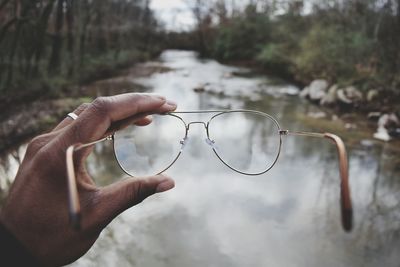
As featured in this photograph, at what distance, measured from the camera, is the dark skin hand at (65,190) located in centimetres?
91

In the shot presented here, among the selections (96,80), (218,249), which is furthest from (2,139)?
(96,80)

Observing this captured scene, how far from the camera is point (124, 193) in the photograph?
1051 millimetres

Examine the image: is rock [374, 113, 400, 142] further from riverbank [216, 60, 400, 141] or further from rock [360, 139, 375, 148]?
rock [360, 139, 375, 148]

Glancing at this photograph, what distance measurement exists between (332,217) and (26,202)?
3.24 metres

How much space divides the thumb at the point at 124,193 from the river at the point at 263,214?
6.49 ft

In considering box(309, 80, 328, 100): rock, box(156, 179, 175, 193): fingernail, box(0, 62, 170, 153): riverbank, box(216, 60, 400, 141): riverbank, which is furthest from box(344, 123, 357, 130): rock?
box(156, 179, 175, 193): fingernail

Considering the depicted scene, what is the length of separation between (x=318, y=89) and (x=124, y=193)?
28.5 feet

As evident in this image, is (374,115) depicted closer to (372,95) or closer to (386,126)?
(386,126)

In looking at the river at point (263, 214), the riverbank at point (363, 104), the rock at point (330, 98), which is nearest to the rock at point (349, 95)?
the riverbank at point (363, 104)

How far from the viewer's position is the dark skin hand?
3.00 ft

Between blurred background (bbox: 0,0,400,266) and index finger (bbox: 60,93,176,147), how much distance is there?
2.15 metres

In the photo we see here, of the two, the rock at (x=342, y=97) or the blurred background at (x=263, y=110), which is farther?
the rock at (x=342, y=97)

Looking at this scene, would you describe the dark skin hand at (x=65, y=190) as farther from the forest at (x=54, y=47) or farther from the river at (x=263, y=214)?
the forest at (x=54, y=47)

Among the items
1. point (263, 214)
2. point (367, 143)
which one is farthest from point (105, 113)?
point (367, 143)
